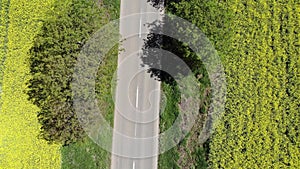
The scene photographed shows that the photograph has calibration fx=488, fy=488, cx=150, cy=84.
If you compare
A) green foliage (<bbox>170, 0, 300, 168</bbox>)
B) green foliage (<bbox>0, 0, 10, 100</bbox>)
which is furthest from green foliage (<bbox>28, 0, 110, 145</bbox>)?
green foliage (<bbox>170, 0, 300, 168</bbox>)

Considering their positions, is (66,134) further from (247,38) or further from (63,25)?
(247,38)

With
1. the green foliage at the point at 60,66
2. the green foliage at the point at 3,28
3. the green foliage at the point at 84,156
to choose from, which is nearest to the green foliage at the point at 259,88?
the green foliage at the point at 60,66

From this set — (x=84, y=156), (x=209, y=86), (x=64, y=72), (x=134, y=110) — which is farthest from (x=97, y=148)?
(x=209, y=86)

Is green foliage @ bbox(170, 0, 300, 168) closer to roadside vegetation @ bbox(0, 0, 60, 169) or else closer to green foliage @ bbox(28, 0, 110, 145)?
green foliage @ bbox(28, 0, 110, 145)

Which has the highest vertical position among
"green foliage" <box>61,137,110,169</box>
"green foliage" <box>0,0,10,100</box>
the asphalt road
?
"green foliage" <box>0,0,10,100</box>

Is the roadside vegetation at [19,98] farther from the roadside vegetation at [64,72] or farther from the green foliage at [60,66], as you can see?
the green foliage at [60,66]

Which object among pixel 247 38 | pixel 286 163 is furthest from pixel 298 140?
pixel 247 38
